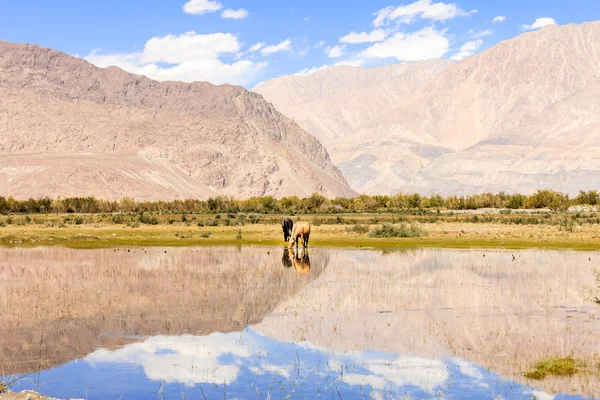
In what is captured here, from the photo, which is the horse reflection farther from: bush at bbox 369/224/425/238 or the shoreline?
bush at bbox 369/224/425/238

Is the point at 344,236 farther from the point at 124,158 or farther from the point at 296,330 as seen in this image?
the point at 124,158

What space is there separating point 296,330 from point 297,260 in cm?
1758

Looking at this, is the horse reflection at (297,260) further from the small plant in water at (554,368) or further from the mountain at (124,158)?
the mountain at (124,158)

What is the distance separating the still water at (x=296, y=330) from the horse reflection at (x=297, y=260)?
0.41 m

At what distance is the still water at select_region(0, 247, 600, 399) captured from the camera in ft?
41.9

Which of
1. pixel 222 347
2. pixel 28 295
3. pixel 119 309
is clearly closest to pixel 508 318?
pixel 222 347

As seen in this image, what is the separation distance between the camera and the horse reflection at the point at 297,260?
30.5 m

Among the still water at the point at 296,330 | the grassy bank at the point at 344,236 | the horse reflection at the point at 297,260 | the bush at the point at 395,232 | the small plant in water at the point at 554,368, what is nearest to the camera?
the still water at the point at 296,330

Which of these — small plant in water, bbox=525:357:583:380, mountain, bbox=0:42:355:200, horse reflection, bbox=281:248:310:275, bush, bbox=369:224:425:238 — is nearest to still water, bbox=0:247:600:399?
small plant in water, bbox=525:357:583:380

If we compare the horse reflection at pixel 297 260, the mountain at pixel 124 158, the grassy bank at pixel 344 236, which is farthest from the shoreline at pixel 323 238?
the mountain at pixel 124 158

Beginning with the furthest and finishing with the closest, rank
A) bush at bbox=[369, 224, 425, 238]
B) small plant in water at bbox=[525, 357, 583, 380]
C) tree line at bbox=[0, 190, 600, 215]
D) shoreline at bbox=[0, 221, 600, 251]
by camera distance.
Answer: tree line at bbox=[0, 190, 600, 215] < bush at bbox=[369, 224, 425, 238] < shoreline at bbox=[0, 221, 600, 251] < small plant in water at bbox=[525, 357, 583, 380]

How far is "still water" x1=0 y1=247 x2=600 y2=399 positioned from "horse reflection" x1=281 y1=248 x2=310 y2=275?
41cm

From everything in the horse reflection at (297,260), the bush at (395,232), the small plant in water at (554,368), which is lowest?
the small plant in water at (554,368)

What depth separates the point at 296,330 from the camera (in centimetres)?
1733
